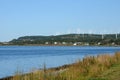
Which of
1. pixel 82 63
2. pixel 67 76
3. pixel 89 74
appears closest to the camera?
pixel 67 76

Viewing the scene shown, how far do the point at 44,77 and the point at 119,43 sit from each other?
183564 mm

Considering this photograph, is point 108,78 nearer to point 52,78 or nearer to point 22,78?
point 52,78

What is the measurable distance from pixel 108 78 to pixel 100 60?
33.9 ft

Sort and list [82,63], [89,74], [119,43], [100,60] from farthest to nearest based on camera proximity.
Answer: [119,43], [100,60], [82,63], [89,74]

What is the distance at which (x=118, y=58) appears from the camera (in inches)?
1342

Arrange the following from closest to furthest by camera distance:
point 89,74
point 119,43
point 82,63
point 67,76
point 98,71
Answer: point 67,76
point 89,74
point 98,71
point 82,63
point 119,43

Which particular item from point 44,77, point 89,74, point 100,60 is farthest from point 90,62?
point 44,77

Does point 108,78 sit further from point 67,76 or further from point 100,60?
point 100,60

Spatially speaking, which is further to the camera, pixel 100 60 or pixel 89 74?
pixel 100 60

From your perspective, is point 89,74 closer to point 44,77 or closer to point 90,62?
point 44,77

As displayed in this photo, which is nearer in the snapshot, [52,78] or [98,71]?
[52,78]

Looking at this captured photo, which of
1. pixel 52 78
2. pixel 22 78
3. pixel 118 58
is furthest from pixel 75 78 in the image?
pixel 118 58

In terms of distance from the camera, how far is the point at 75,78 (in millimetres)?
19281

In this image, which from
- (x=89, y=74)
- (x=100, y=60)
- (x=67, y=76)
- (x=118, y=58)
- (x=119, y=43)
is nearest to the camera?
(x=67, y=76)
